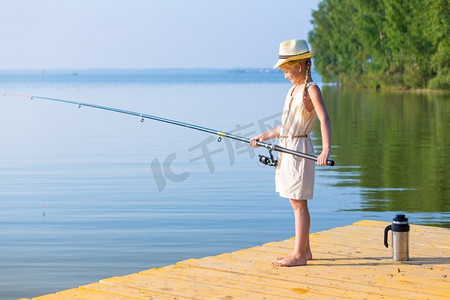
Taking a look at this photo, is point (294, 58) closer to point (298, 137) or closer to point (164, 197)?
point (298, 137)

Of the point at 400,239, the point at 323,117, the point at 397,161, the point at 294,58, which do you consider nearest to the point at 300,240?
the point at 400,239

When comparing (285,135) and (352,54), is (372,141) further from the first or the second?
(352,54)

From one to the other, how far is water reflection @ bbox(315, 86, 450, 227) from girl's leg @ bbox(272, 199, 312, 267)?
417 centimetres

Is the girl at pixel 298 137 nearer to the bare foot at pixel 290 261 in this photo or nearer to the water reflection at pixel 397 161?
the bare foot at pixel 290 261

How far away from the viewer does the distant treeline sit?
56.4 m

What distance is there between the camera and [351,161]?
58.3 feet

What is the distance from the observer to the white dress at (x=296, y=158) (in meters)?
6.70

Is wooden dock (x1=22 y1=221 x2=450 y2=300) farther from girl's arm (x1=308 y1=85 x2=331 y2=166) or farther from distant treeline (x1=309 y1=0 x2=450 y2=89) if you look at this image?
distant treeline (x1=309 y1=0 x2=450 y2=89)

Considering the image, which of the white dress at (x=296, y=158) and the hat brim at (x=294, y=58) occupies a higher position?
the hat brim at (x=294, y=58)

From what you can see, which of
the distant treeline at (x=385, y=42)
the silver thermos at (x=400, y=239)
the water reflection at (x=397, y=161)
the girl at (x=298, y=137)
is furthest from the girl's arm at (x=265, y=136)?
the distant treeline at (x=385, y=42)

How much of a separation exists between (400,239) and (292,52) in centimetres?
173

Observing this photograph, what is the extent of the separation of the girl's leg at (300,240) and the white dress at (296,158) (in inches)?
4.4

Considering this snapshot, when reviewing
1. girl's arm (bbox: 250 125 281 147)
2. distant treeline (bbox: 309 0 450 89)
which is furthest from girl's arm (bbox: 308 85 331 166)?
distant treeline (bbox: 309 0 450 89)

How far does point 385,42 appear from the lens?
74.1 metres
